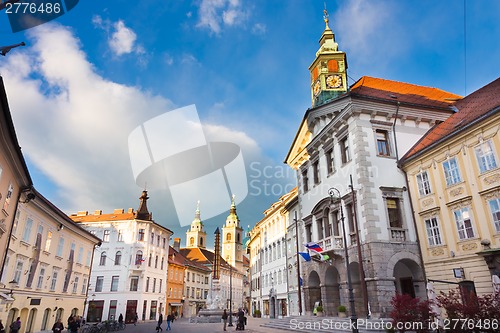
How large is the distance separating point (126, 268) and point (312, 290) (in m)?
33.2

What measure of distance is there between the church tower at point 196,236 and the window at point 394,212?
102202 millimetres

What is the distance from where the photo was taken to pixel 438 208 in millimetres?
20000

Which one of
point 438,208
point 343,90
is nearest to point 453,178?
point 438,208

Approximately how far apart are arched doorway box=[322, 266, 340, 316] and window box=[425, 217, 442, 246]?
7.38 m

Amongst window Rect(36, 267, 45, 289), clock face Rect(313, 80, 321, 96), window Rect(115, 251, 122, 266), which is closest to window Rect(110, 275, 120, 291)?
window Rect(115, 251, 122, 266)

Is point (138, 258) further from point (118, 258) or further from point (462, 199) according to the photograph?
point (462, 199)

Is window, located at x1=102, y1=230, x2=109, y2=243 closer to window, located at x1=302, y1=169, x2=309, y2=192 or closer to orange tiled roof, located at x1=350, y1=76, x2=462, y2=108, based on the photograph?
window, located at x1=302, y1=169, x2=309, y2=192

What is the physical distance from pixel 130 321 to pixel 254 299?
21.1 metres

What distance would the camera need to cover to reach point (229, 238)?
119 metres

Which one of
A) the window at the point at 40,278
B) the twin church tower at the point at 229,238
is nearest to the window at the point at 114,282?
the window at the point at 40,278

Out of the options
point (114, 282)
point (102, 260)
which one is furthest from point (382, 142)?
point (102, 260)

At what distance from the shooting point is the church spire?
54.6 m

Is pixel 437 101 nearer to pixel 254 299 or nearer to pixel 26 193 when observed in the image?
pixel 26 193

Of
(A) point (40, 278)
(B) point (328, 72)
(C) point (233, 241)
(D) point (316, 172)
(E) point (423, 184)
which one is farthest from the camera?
(C) point (233, 241)
